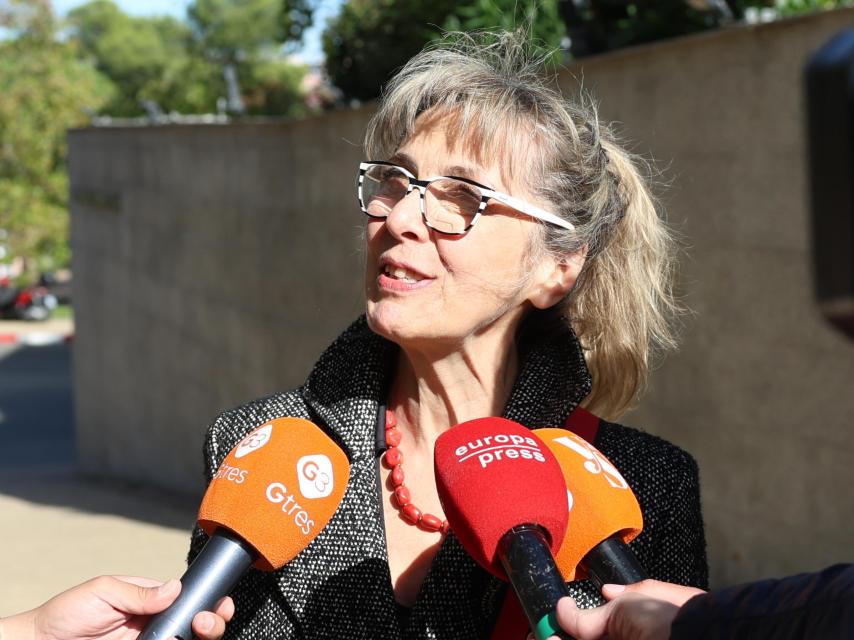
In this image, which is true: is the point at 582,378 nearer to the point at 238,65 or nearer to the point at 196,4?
the point at 238,65

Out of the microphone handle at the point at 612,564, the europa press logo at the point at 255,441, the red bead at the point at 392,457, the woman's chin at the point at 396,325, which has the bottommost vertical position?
the red bead at the point at 392,457

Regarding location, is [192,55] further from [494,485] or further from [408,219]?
[494,485]

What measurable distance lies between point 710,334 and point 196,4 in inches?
2306

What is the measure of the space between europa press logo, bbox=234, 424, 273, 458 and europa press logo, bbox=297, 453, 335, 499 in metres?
0.07

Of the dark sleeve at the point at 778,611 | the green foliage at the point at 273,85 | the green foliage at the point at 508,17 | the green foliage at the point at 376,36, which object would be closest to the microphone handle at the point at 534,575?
the dark sleeve at the point at 778,611

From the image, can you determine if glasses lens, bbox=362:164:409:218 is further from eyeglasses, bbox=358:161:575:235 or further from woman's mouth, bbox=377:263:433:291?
woman's mouth, bbox=377:263:433:291

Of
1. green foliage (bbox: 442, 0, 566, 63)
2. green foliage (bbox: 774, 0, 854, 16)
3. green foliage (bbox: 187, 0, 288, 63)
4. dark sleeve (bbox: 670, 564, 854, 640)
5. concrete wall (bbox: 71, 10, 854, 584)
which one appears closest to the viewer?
dark sleeve (bbox: 670, 564, 854, 640)

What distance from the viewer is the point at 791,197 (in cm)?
500

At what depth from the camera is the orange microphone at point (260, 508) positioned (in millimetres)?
1800

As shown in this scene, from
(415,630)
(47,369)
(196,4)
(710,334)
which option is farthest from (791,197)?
(196,4)

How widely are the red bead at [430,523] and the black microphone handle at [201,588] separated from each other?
59cm

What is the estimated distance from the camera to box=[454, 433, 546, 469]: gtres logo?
191 cm

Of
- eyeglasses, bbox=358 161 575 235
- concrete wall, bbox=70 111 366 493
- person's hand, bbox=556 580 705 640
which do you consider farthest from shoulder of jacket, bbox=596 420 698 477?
concrete wall, bbox=70 111 366 493

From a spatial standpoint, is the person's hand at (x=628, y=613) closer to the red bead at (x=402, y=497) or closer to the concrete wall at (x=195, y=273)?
the red bead at (x=402, y=497)
